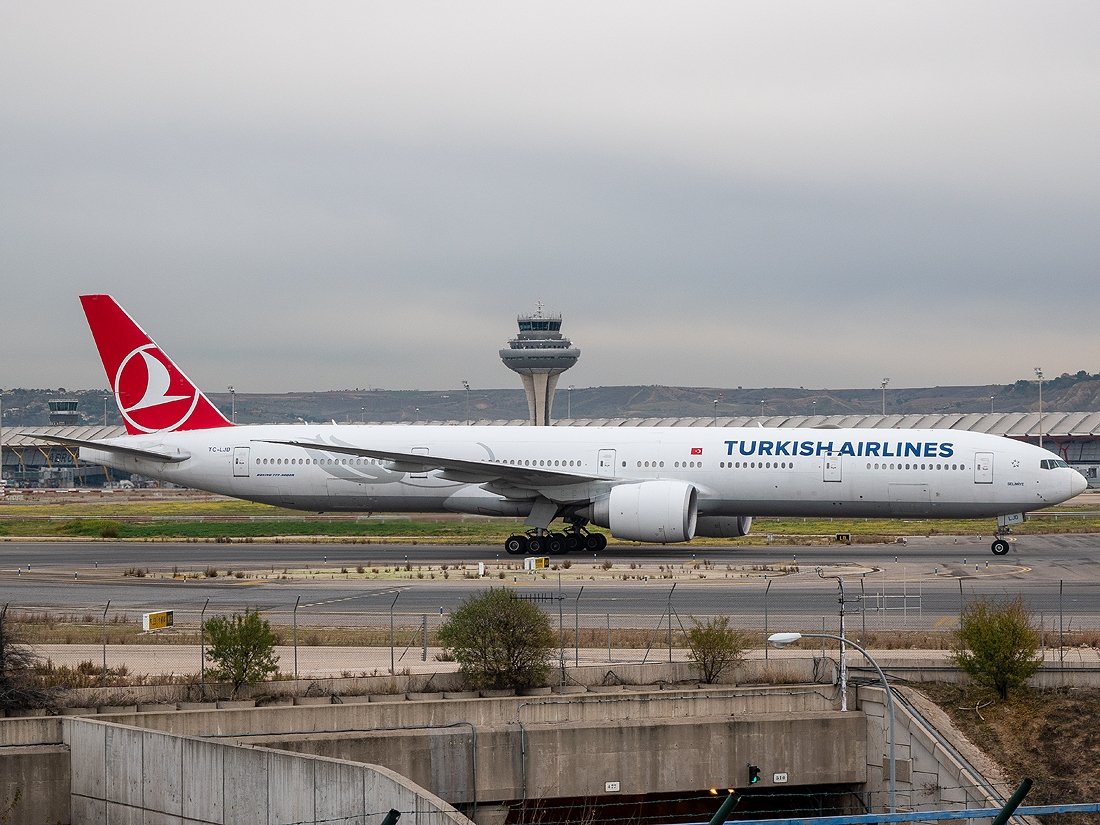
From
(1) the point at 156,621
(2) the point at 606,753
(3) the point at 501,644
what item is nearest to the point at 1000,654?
(2) the point at 606,753

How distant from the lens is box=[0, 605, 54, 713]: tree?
21953 millimetres

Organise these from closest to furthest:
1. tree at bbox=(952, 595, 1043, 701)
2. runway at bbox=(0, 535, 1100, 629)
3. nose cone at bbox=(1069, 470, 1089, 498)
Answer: tree at bbox=(952, 595, 1043, 701), runway at bbox=(0, 535, 1100, 629), nose cone at bbox=(1069, 470, 1089, 498)

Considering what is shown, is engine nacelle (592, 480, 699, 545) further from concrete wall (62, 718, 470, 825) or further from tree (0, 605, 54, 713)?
concrete wall (62, 718, 470, 825)

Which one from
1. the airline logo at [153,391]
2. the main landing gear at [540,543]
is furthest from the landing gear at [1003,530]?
the airline logo at [153,391]

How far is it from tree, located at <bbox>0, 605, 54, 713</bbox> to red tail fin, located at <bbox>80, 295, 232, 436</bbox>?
92.2ft

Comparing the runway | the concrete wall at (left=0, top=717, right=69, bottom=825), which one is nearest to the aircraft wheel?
the runway

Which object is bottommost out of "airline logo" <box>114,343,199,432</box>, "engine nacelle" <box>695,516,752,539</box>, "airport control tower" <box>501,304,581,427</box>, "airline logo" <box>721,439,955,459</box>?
"engine nacelle" <box>695,516,752,539</box>

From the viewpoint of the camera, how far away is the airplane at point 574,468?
A: 145ft

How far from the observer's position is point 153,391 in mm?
51500

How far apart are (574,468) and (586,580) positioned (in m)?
8.58

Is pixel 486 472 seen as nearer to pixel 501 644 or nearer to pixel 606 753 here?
pixel 501 644

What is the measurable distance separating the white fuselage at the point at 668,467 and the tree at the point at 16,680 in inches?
936

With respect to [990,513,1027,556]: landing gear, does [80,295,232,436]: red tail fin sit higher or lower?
higher

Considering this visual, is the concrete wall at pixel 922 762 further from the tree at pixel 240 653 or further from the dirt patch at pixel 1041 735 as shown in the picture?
the tree at pixel 240 653
